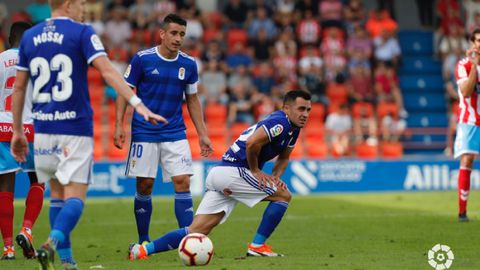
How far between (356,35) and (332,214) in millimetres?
11760

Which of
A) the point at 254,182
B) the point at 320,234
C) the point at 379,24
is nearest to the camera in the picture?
the point at 254,182

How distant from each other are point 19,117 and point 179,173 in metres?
2.84

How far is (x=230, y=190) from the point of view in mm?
10492

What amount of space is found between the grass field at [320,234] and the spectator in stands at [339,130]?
12.4 ft

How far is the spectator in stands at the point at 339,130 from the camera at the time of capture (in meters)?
24.7

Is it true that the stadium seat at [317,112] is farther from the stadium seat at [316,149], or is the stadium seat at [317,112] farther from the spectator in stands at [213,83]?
the spectator in stands at [213,83]

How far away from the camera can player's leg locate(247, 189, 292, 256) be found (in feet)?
34.5

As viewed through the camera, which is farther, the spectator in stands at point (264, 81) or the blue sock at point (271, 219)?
the spectator in stands at point (264, 81)

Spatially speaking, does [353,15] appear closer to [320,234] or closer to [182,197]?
[320,234]

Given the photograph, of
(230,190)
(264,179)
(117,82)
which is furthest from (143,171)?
(117,82)

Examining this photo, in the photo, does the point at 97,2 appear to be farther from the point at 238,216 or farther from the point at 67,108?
the point at 67,108

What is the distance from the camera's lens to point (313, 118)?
86.1 feet

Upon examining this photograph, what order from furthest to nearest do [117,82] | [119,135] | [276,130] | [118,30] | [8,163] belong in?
[118,30], [8,163], [119,135], [276,130], [117,82]

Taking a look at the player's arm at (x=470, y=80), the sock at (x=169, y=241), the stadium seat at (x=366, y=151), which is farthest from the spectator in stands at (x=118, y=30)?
the sock at (x=169, y=241)
